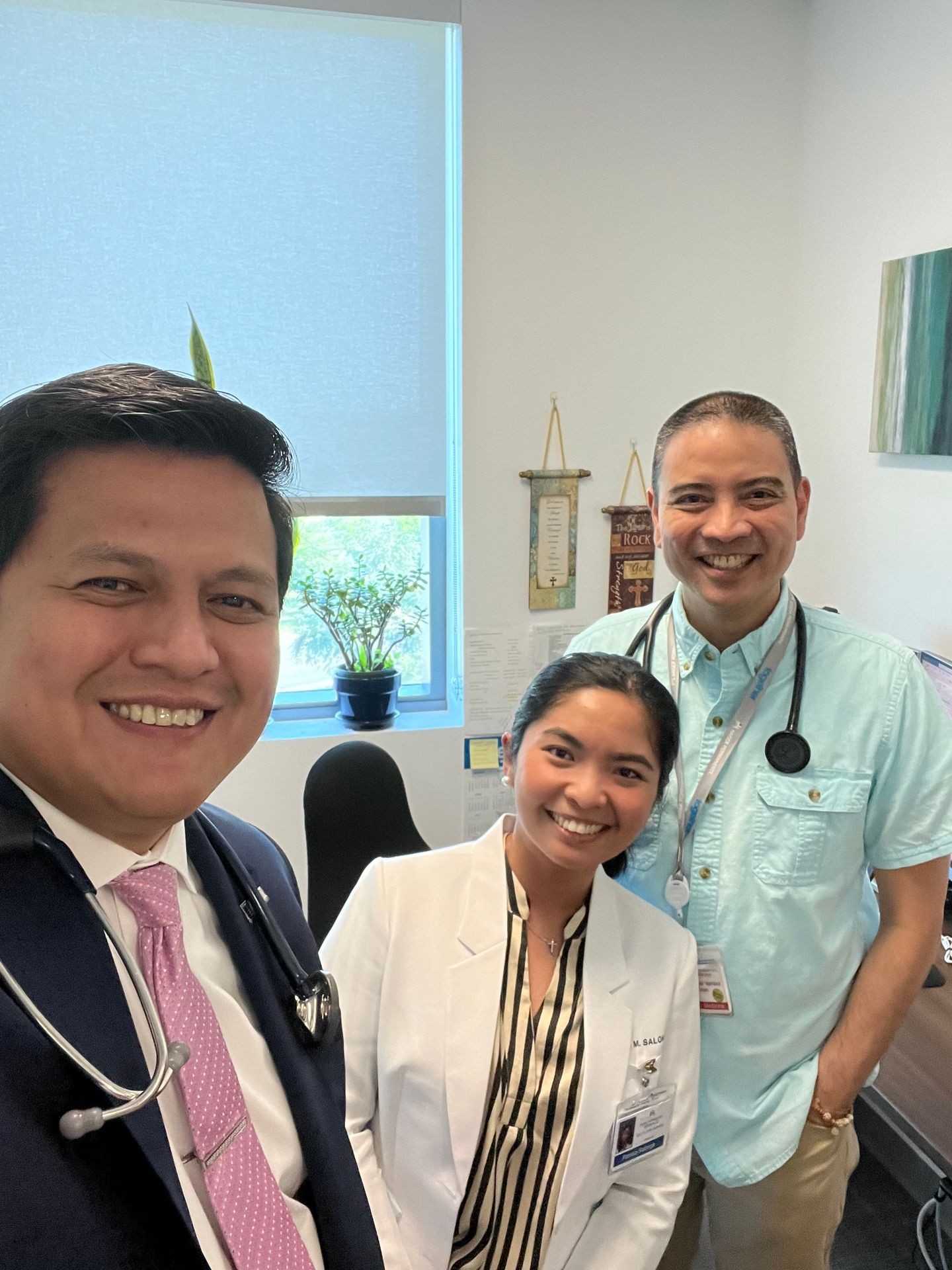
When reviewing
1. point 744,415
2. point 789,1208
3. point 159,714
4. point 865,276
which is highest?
point 865,276

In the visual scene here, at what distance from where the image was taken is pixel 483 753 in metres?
2.94

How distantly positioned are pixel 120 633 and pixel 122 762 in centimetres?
11

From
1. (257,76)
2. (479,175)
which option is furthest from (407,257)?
(257,76)

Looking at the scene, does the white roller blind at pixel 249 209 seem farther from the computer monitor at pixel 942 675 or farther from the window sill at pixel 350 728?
the computer monitor at pixel 942 675

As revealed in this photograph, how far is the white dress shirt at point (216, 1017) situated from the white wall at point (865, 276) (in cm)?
205

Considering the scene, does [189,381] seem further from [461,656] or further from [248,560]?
[461,656]

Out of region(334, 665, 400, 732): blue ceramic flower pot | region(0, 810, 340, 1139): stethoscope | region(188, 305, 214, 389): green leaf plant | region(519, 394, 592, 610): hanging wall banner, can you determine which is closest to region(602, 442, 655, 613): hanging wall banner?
region(519, 394, 592, 610): hanging wall banner

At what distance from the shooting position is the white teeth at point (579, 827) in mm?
1329

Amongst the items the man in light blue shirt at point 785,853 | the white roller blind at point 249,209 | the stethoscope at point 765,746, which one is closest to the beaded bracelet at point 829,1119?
the man in light blue shirt at point 785,853

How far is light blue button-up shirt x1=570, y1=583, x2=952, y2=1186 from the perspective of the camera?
1.40 metres

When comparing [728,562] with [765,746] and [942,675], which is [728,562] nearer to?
[765,746]

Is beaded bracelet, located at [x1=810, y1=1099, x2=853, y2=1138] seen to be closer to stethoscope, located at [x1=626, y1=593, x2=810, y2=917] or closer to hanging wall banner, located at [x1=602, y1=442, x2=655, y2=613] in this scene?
Answer: stethoscope, located at [x1=626, y1=593, x2=810, y2=917]

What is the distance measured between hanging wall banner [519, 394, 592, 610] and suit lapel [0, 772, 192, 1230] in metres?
2.25

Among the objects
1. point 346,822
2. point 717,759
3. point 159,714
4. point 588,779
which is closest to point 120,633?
point 159,714
